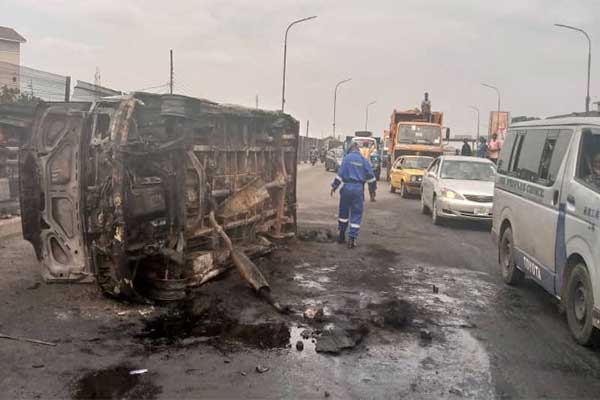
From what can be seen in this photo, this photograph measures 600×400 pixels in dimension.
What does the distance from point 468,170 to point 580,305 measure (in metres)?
9.82

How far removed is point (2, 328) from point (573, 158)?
18.1 ft

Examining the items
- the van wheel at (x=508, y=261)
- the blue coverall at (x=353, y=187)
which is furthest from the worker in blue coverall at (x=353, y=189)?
the van wheel at (x=508, y=261)

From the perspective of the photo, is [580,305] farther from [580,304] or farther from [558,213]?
[558,213]

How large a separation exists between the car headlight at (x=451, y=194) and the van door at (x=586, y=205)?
25.2 feet

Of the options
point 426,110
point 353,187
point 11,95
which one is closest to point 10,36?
point 426,110

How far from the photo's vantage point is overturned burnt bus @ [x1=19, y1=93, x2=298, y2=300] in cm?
619

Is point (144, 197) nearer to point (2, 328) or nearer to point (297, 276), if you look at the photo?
point (2, 328)

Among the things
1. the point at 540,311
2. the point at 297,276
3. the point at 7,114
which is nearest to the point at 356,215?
the point at 297,276

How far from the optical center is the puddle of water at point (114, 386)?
4.23 metres

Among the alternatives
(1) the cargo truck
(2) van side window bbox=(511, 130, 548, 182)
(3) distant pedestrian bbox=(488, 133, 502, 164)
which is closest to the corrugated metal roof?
(1) the cargo truck

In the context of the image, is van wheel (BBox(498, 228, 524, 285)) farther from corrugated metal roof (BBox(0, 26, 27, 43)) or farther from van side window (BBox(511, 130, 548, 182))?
corrugated metal roof (BBox(0, 26, 27, 43))

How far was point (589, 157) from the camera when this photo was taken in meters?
6.03

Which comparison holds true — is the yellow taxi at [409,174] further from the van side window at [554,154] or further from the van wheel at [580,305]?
the van wheel at [580,305]

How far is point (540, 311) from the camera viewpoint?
270 inches
